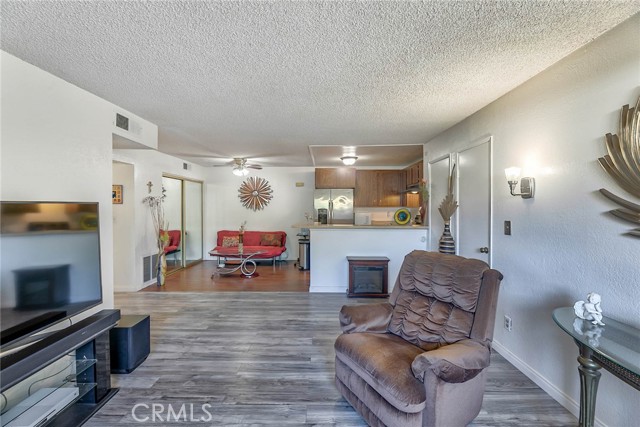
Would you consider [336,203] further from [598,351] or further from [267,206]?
[598,351]

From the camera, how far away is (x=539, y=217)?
217cm

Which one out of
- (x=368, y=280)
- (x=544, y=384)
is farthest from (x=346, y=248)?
(x=544, y=384)

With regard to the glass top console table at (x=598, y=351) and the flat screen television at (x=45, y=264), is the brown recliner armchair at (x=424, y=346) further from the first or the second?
the flat screen television at (x=45, y=264)

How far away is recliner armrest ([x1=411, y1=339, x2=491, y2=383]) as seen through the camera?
1453mm

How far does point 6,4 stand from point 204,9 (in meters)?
1.00

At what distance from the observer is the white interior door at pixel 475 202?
112 inches

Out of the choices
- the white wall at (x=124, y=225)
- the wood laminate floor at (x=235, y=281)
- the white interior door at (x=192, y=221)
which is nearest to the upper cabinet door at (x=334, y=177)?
Result: the wood laminate floor at (x=235, y=281)

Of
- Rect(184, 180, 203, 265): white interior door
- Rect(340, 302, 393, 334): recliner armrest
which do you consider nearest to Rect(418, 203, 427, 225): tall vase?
Rect(340, 302, 393, 334): recliner armrest

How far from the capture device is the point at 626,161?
150 centimetres

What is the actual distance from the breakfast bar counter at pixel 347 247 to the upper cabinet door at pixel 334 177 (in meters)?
2.25

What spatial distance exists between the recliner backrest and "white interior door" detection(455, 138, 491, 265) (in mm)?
1070

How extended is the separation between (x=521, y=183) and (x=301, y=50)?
204 cm

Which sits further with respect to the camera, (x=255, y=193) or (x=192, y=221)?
(x=255, y=193)

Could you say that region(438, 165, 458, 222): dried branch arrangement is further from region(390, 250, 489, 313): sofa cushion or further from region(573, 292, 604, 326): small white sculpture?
region(573, 292, 604, 326): small white sculpture
